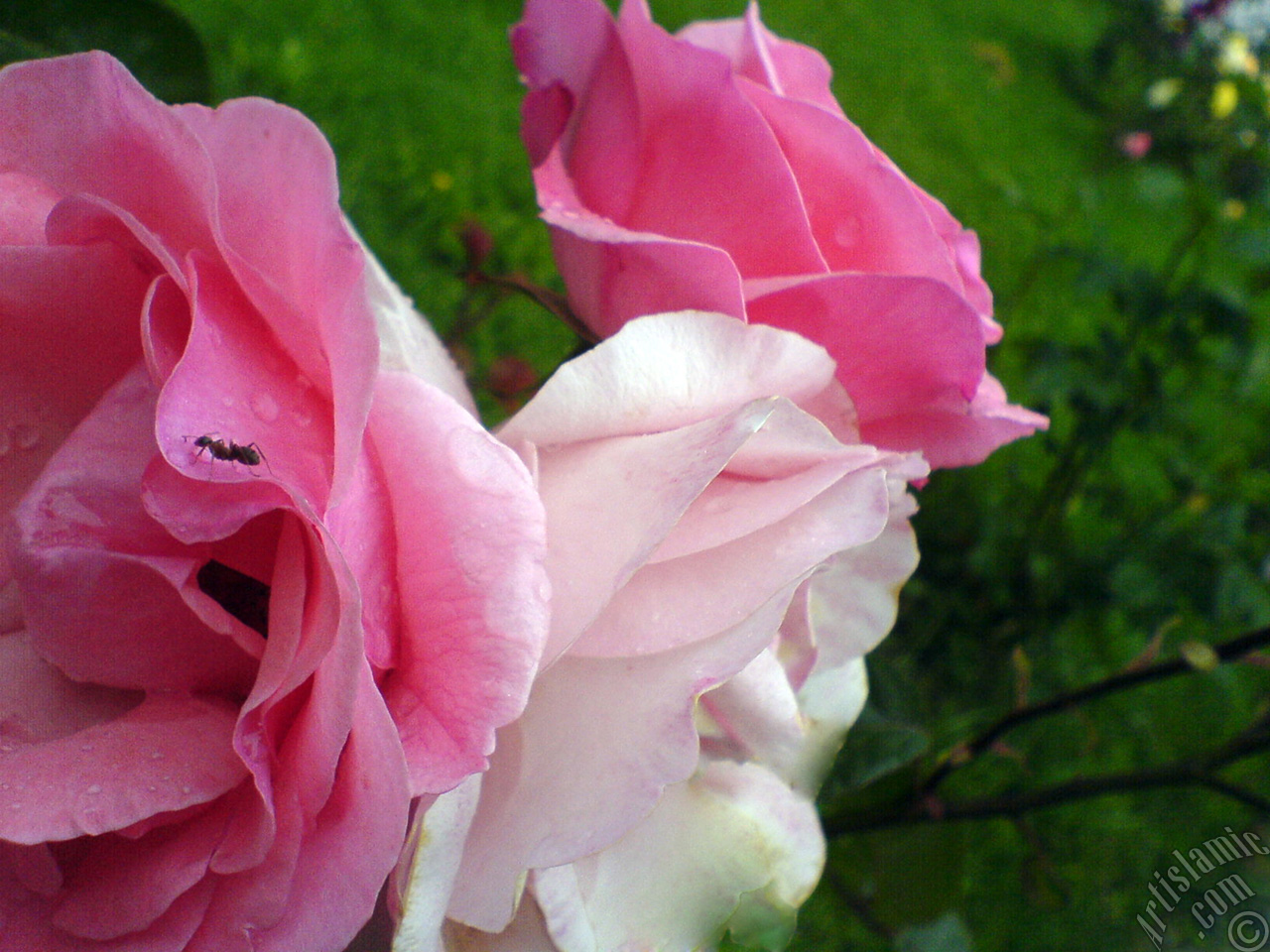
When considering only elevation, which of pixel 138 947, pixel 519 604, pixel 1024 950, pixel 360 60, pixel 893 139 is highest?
pixel 519 604

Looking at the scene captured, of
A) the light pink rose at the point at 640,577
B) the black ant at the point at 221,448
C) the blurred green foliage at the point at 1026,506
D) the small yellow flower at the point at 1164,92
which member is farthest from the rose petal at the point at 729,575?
the small yellow flower at the point at 1164,92

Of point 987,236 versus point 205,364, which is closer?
point 205,364

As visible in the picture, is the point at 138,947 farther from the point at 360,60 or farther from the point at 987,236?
the point at 987,236

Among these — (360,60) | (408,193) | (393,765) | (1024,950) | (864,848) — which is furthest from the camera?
(360,60)

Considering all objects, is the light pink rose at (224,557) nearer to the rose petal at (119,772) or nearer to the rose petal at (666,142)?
the rose petal at (119,772)

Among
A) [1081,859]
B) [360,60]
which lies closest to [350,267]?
[1081,859]

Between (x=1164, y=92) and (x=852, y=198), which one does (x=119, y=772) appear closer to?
(x=852, y=198)

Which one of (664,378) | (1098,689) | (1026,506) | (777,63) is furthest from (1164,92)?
(664,378)

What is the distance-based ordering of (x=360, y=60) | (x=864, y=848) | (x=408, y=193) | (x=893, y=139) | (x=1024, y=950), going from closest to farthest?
(x=864, y=848), (x=1024, y=950), (x=408, y=193), (x=360, y=60), (x=893, y=139)
